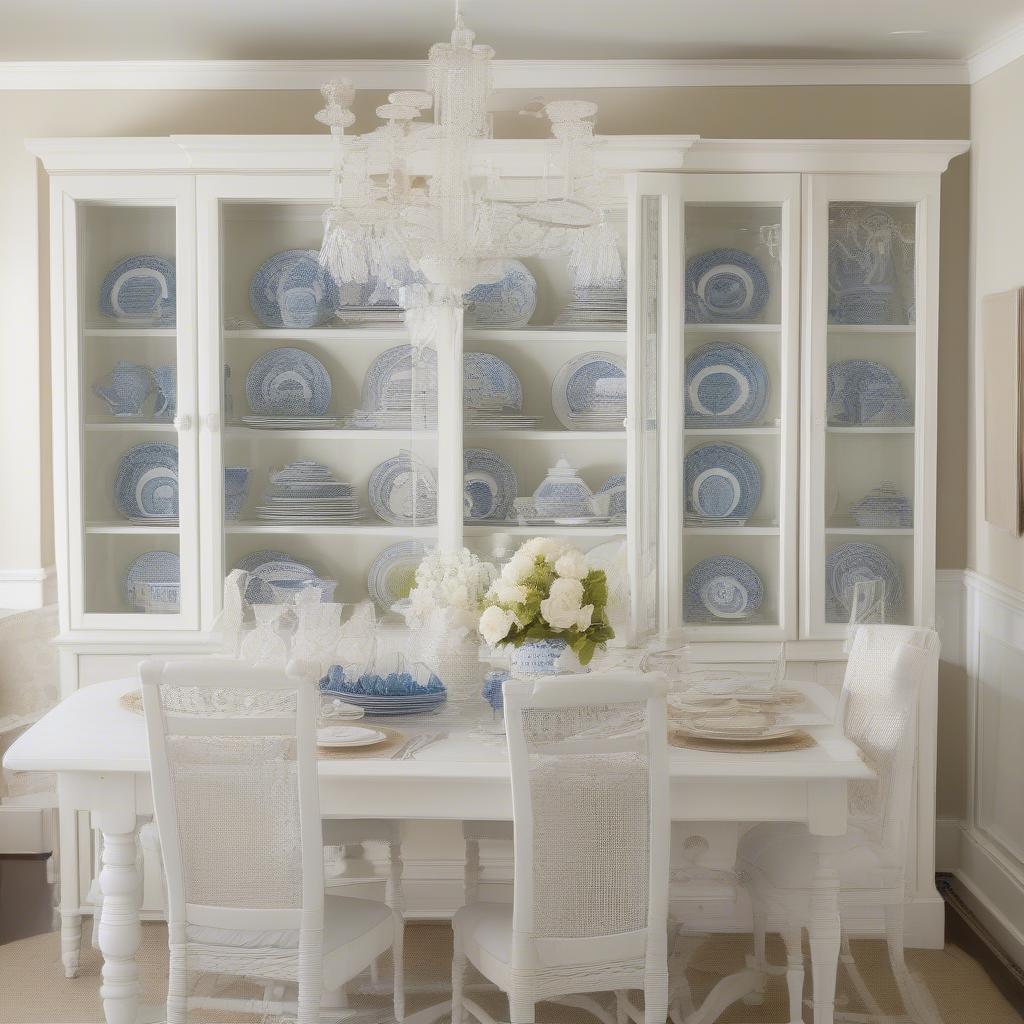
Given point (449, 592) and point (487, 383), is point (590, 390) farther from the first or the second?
point (449, 592)

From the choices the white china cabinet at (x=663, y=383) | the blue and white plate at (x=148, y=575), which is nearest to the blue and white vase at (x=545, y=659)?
the white china cabinet at (x=663, y=383)

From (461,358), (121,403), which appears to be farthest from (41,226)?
(461,358)

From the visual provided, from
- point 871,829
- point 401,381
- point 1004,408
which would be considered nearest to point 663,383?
point 401,381

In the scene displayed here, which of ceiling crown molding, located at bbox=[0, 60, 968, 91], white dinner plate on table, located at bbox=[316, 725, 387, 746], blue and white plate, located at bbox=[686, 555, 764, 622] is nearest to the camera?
white dinner plate on table, located at bbox=[316, 725, 387, 746]

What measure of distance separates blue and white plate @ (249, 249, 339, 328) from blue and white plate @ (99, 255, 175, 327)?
243 mm

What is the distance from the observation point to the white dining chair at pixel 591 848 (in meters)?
2.18

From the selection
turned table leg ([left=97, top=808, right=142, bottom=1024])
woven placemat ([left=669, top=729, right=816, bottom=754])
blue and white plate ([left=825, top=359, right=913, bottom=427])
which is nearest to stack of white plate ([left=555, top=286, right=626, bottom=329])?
blue and white plate ([left=825, top=359, right=913, bottom=427])

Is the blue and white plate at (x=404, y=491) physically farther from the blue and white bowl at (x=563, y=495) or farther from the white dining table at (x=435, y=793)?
the white dining table at (x=435, y=793)

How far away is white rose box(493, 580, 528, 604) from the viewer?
8.55 feet

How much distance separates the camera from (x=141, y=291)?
355cm

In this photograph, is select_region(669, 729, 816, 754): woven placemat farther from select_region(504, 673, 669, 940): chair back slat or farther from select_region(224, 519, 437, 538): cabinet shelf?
select_region(224, 519, 437, 538): cabinet shelf

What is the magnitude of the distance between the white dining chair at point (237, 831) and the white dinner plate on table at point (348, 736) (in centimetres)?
20

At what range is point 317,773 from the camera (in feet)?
7.40

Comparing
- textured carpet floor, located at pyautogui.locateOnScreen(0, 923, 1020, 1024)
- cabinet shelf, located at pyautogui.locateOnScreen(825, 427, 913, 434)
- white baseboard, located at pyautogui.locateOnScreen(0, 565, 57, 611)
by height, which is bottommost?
textured carpet floor, located at pyautogui.locateOnScreen(0, 923, 1020, 1024)
